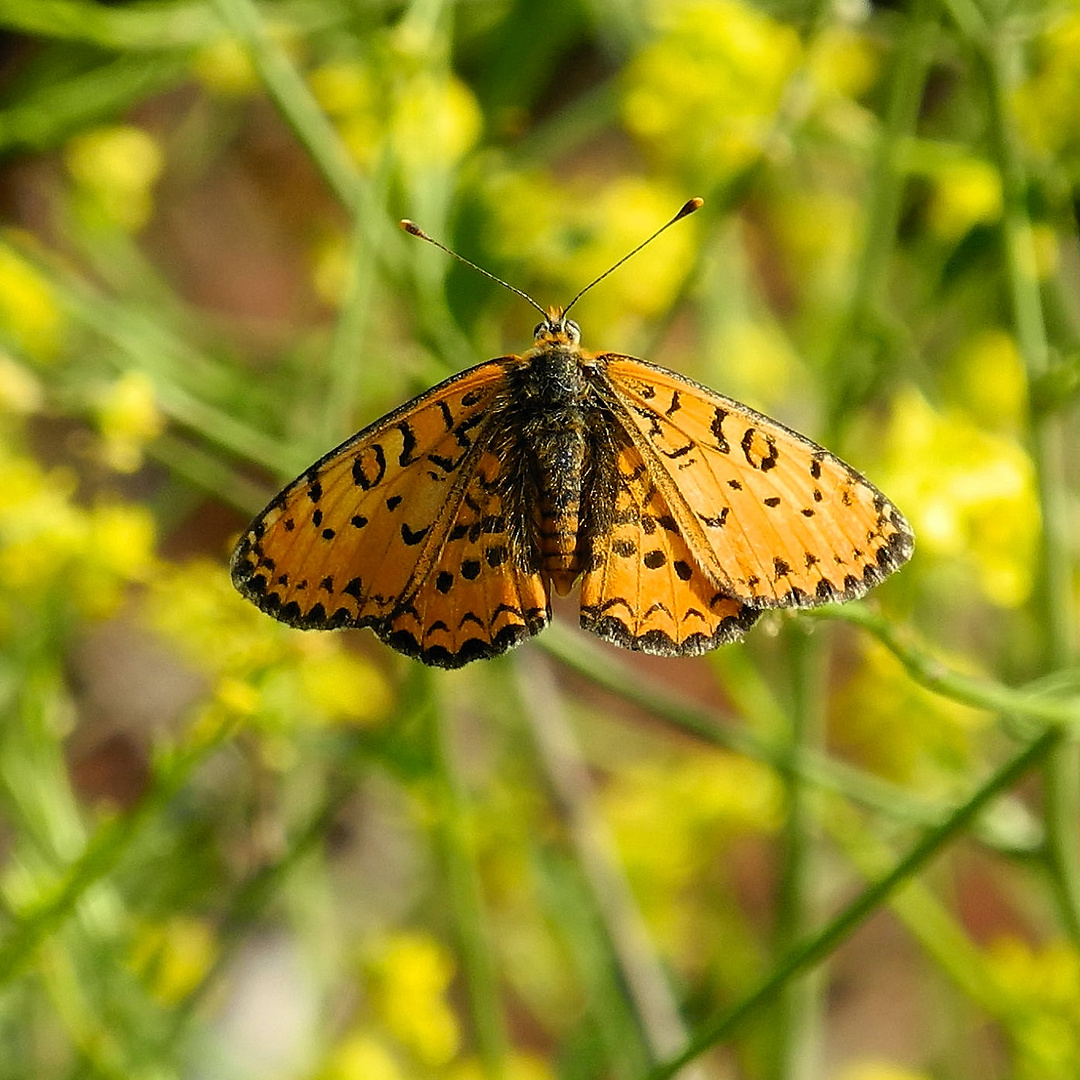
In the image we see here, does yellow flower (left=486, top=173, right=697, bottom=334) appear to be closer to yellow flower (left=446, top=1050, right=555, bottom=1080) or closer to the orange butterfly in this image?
the orange butterfly

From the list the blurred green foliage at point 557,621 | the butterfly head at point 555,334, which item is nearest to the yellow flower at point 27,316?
the blurred green foliage at point 557,621

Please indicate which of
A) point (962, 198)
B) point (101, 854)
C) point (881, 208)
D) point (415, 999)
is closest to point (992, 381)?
point (962, 198)

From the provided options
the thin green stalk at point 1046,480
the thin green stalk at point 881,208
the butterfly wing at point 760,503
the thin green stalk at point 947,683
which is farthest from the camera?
the thin green stalk at point 881,208

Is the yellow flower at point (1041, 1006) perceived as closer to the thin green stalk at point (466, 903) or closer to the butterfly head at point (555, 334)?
the thin green stalk at point (466, 903)

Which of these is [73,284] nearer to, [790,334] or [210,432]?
[210,432]

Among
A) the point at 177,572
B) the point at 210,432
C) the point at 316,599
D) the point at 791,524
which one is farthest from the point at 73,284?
the point at 791,524

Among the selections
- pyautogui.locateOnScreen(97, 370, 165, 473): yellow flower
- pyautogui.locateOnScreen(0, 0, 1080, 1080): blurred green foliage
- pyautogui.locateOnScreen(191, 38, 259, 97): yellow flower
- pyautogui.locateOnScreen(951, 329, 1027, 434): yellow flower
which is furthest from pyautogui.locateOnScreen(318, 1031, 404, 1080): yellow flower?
pyautogui.locateOnScreen(191, 38, 259, 97): yellow flower

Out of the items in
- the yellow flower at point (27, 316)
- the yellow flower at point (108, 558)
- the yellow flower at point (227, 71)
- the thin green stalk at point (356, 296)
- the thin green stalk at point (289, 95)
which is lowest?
the yellow flower at point (108, 558)
